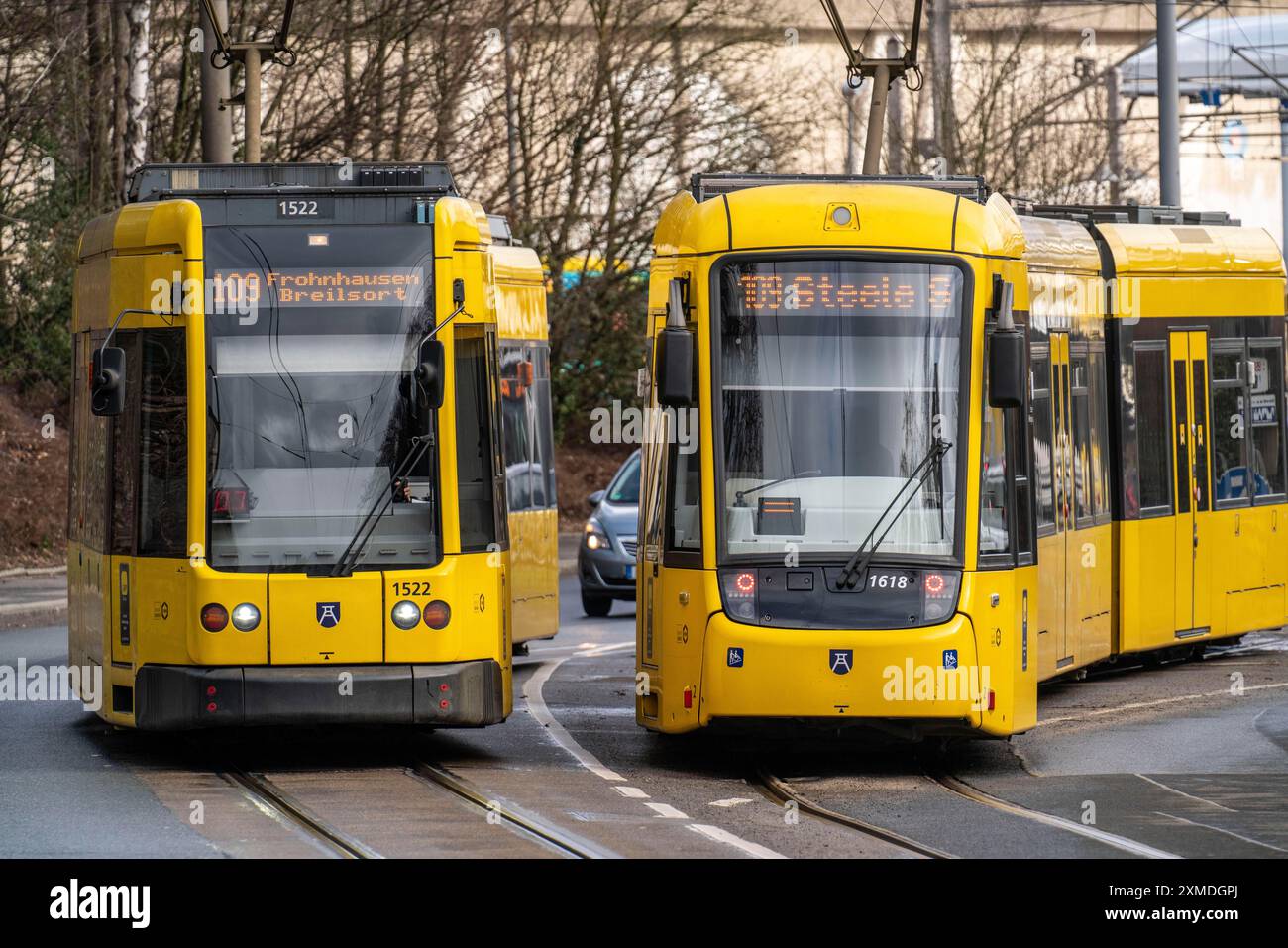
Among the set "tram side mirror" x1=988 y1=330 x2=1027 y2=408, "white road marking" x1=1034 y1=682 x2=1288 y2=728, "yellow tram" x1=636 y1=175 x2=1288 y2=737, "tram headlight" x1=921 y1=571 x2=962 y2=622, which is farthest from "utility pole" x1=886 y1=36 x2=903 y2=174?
"tram headlight" x1=921 y1=571 x2=962 y2=622

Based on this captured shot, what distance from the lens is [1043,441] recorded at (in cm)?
1631

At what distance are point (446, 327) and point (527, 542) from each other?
558 centimetres

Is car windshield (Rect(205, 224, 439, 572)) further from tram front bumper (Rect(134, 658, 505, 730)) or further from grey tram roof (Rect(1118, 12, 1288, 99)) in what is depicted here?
grey tram roof (Rect(1118, 12, 1288, 99))

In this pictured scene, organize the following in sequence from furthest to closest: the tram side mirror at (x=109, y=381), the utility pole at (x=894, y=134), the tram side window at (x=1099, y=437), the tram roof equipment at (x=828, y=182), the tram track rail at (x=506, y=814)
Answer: the utility pole at (x=894, y=134) → the tram side window at (x=1099, y=437) → the tram roof equipment at (x=828, y=182) → the tram side mirror at (x=109, y=381) → the tram track rail at (x=506, y=814)

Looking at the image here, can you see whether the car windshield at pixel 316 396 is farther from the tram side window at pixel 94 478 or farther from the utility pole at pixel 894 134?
the utility pole at pixel 894 134

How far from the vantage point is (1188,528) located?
19000 mm

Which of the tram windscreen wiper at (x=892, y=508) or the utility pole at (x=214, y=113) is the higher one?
the utility pole at (x=214, y=113)

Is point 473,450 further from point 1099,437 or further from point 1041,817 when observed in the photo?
point 1099,437

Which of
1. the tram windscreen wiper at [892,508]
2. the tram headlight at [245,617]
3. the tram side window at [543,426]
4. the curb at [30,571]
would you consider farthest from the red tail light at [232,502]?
the curb at [30,571]

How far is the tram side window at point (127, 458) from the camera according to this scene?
13383 mm

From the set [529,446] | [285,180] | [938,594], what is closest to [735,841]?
[938,594]

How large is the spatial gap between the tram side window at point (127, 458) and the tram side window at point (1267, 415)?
1035 centimetres
